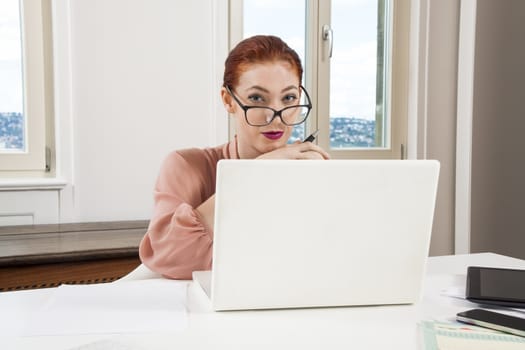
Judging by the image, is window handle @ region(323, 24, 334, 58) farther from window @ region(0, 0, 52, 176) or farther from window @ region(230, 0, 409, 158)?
window @ region(0, 0, 52, 176)

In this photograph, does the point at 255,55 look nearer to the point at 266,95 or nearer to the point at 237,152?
the point at 266,95

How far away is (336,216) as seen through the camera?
2.74ft

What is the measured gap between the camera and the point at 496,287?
0.99 metres

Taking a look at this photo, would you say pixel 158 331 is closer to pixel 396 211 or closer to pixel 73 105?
pixel 396 211

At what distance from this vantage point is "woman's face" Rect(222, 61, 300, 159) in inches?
47.6

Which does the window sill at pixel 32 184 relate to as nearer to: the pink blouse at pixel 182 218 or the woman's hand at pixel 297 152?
the pink blouse at pixel 182 218

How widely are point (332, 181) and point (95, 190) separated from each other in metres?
1.62

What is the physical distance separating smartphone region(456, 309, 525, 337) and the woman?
451 millimetres

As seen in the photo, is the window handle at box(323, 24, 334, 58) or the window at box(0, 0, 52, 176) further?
the window handle at box(323, 24, 334, 58)

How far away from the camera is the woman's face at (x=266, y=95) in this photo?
1.21 metres

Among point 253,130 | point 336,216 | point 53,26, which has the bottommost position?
point 336,216

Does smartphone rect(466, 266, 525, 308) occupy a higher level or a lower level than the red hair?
lower

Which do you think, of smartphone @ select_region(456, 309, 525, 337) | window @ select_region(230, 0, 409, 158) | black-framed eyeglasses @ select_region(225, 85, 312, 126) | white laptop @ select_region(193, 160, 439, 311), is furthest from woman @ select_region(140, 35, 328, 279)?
window @ select_region(230, 0, 409, 158)

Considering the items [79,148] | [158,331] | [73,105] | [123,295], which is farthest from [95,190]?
[158,331]
